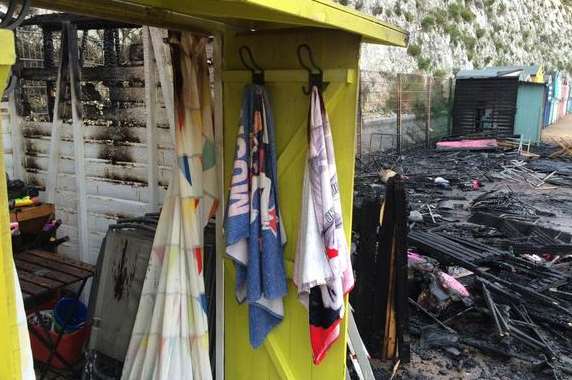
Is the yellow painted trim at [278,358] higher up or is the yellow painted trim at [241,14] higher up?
the yellow painted trim at [241,14]

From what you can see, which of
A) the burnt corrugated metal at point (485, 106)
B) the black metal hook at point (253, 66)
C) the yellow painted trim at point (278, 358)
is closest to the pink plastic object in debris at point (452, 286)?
the yellow painted trim at point (278, 358)

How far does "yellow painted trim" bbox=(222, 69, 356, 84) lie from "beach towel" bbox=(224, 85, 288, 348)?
0.09 m

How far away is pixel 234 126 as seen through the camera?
279cm

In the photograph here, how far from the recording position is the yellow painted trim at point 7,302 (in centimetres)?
114

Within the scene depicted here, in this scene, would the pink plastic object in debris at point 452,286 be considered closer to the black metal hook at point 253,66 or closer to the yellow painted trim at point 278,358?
the yellow painted trim at point 278,358

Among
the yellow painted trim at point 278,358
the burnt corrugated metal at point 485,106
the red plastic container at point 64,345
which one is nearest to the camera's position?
the yellow painted trim at point 278,358

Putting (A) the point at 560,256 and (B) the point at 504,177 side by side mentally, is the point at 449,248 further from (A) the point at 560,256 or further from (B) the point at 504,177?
(B) the point at 504,177

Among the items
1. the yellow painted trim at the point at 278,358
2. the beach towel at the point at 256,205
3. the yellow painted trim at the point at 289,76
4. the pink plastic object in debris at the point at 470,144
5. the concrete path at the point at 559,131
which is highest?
the yellow painted trim at the point at 289,76

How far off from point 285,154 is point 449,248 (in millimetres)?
3204

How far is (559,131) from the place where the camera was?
2258cm

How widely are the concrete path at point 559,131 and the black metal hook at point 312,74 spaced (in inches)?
781

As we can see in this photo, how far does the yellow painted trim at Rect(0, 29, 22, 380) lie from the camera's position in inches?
44.9

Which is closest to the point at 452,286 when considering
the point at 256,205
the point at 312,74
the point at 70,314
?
the point at 256,205

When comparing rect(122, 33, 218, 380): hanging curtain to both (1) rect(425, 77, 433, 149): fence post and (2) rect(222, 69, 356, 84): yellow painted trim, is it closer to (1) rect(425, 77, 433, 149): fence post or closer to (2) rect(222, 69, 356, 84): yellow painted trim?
(2) rect(222, 69, 356, 84): yellow painted trim
